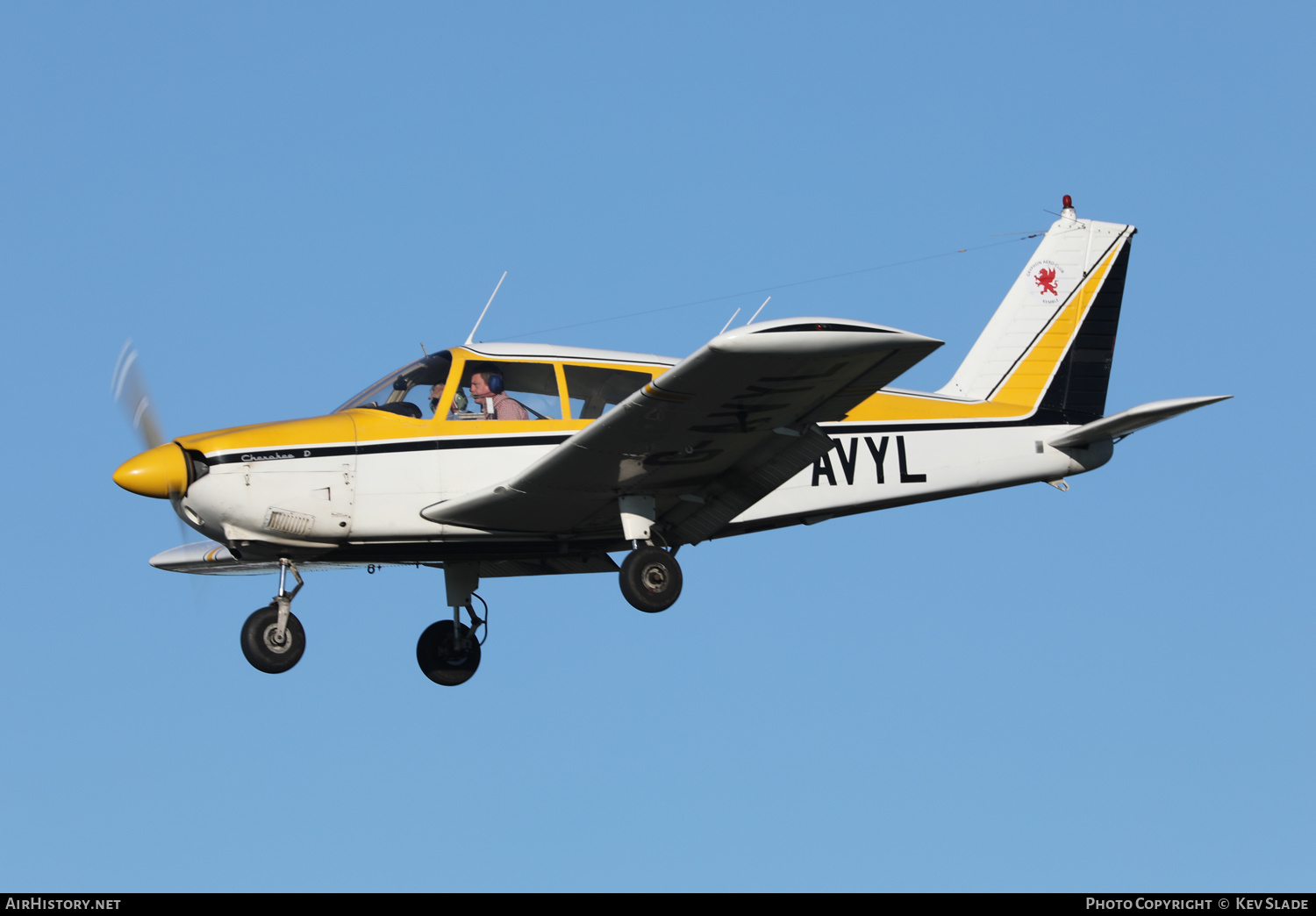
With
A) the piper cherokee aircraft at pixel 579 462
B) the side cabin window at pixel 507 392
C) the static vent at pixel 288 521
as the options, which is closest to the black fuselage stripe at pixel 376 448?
the piper cherokee aircraft at pixel 579 462

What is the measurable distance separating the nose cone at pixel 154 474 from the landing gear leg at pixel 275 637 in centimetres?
121

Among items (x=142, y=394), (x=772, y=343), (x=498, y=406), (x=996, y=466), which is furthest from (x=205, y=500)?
(x=996, y=466)

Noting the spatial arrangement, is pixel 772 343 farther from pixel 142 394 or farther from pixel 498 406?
pixel 142 394

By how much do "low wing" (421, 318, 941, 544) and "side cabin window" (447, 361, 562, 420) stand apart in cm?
77

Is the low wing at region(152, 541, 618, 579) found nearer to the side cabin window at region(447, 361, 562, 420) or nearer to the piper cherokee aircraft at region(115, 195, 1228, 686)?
the piper cherokee aircraft at region(115, 195, 1228, 686)

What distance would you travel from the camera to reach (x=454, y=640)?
14.5 meters

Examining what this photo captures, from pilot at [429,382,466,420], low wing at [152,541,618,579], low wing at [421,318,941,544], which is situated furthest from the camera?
low wing at [152,541,618,579]

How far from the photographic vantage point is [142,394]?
1360 cm

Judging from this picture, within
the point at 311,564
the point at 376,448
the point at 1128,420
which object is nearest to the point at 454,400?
the point at 376,448

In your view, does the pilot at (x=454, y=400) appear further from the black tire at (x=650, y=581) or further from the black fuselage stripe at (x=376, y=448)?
the black tire at (x=650, y=581)

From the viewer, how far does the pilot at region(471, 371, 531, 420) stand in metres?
13.2

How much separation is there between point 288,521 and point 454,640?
238cm

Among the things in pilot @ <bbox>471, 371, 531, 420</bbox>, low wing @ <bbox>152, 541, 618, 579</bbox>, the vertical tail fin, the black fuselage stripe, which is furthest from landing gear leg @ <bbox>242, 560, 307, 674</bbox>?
the vertical tail fin

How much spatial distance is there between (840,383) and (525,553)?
12.7 ft
